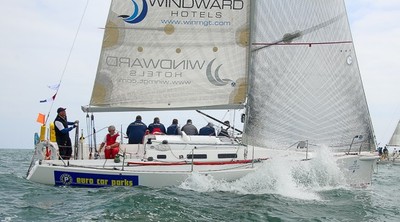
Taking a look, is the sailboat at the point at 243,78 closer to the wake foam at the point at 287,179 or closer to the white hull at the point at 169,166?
the white hull at the point at 169,166

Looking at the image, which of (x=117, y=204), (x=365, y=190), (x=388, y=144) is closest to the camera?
(x=117, y=204)

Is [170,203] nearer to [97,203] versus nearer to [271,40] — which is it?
[97,203]

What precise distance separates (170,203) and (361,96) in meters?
6.24

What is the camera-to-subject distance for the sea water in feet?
29.2

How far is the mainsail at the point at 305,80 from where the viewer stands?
43.2ft

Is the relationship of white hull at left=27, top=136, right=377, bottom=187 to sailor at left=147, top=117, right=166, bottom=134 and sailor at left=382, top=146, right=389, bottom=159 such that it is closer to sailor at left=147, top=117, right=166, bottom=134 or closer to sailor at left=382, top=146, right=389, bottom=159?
sailor at left=147, top=117, right=166, bottom=134

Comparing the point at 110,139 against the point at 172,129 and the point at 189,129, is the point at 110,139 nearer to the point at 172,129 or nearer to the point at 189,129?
the point at 172,129

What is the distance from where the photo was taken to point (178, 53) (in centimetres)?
1397

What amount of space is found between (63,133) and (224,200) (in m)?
4.45

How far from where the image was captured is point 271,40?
13602 mm

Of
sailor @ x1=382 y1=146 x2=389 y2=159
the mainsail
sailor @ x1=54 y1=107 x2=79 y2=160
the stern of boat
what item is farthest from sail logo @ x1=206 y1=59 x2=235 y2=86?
sailor @ x1=382 y1=146 x2=389 y2=159

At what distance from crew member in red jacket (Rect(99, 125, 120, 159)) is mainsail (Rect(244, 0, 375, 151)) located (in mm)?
Answer: 3118

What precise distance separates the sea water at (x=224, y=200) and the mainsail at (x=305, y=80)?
1.06 meters

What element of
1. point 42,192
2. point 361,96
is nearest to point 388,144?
point 361,96
